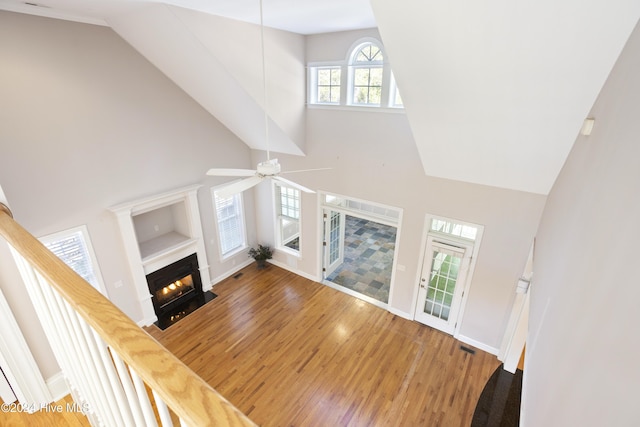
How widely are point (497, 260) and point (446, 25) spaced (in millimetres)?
3850

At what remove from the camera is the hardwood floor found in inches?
175

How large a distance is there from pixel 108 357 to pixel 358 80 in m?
5.40

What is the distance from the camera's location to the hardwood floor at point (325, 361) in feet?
14.6

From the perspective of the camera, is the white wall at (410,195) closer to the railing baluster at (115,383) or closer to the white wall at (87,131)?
the white wall at (87,131)

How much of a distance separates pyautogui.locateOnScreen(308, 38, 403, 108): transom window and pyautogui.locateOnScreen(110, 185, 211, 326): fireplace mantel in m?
3.12

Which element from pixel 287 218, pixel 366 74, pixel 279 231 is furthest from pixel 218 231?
pixel 366 74

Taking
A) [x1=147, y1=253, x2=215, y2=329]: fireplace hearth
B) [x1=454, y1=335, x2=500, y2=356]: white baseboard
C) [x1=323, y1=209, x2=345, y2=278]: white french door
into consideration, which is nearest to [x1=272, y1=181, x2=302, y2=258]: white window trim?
[x1=323, y1=209, x2=345, y2=278]: white french door

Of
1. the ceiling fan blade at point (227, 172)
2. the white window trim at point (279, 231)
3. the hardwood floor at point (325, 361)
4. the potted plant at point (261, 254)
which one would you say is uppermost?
the ceiling fan blade at point (227, 172)

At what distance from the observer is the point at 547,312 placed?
199 cm

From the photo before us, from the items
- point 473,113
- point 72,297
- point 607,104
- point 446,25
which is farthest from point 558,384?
point 473,113

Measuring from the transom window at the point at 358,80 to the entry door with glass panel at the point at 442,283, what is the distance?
260 centimetres

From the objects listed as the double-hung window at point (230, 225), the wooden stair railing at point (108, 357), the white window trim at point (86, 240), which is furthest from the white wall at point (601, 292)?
the double-hung window at point (230, 225)

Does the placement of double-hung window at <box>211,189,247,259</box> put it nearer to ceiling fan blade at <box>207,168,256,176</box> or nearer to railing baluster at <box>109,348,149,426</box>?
ceiling fan blade at <box>207,168,256,176</box>

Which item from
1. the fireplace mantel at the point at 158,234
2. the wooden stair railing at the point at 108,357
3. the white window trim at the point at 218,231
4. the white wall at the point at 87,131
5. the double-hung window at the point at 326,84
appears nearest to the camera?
the wooden stair railing at the point at 108,357
